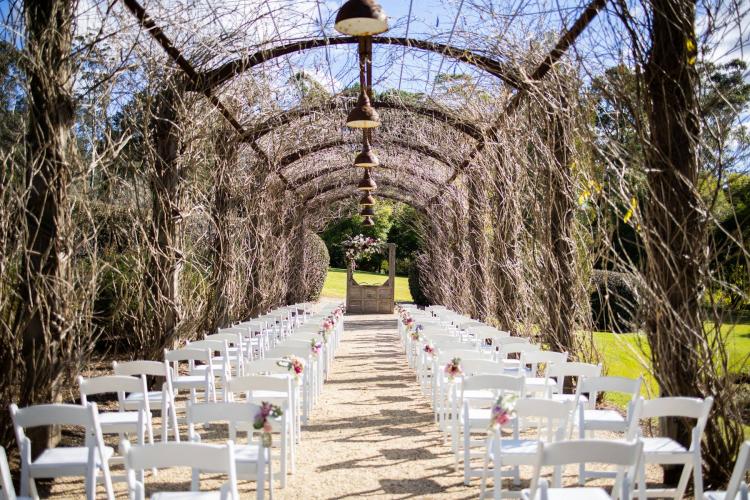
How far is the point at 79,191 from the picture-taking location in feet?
20.1

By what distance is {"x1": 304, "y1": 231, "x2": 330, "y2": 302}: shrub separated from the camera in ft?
76.8

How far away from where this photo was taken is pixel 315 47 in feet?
28.5

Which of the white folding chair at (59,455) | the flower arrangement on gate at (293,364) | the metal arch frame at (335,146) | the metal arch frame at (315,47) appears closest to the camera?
the white folding chair at (59,455)

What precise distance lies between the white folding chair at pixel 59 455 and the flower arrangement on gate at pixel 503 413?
2.20 m

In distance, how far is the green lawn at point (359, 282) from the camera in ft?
104

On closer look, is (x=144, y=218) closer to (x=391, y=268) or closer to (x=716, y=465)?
(x=716, y=465)

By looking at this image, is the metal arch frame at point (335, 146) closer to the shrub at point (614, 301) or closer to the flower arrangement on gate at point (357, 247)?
the shrub at point (614, 301)

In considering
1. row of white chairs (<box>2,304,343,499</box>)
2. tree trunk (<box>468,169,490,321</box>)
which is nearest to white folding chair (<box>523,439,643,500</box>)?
row of white chairs (<box>2,304,343,499</box>)

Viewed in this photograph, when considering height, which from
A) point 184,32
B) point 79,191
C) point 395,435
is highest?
point 184,32

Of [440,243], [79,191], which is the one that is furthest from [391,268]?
[79,191]

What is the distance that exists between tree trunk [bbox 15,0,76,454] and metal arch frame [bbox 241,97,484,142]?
6.17 metres

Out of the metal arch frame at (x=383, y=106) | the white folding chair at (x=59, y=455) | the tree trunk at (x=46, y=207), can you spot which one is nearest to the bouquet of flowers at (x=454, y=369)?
the white folding chair at (x=59, y=455)

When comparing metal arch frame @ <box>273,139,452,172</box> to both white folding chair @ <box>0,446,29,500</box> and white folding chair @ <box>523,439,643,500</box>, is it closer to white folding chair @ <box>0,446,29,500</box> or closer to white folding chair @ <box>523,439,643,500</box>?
white folding chair @ <box>0,446,29,500</box>

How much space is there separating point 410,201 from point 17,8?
55.4 ft
